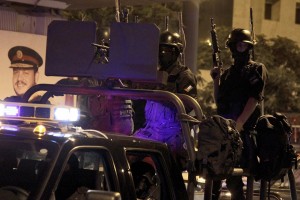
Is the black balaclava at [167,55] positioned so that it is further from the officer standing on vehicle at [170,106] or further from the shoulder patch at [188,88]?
the shoulder patch at [188,88]

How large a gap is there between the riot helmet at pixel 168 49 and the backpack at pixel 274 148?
3.45 feet

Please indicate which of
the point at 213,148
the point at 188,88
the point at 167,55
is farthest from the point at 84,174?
the point at 167,55

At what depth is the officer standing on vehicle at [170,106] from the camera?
4.95 metres

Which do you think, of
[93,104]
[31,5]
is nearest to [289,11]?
[31,5]

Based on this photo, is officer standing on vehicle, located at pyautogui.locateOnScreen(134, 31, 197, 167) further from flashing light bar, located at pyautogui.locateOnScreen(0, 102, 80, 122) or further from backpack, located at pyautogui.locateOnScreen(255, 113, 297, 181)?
flashing light bar, located at pyautogui.locateOnScreen(0, 102, 80, 122)

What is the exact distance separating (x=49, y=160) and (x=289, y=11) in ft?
118

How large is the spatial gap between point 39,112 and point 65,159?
576 millimetres

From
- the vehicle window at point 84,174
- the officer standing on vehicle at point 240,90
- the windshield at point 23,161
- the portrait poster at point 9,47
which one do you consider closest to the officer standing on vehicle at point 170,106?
the officer standing on vehicle at point 240,90

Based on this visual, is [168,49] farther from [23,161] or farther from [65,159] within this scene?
[65,159]

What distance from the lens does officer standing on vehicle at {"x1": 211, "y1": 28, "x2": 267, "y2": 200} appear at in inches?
197

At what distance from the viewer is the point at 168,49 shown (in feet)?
18.1

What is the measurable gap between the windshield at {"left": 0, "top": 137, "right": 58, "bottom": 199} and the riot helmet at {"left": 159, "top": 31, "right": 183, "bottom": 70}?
218 cm

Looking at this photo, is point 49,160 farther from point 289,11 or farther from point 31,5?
point 289,11

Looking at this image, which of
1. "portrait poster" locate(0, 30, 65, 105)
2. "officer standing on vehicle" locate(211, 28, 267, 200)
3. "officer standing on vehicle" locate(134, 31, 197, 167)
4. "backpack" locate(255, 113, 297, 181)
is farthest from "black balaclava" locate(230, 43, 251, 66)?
"portrait poster" locate(0, 30, 65, 105)
